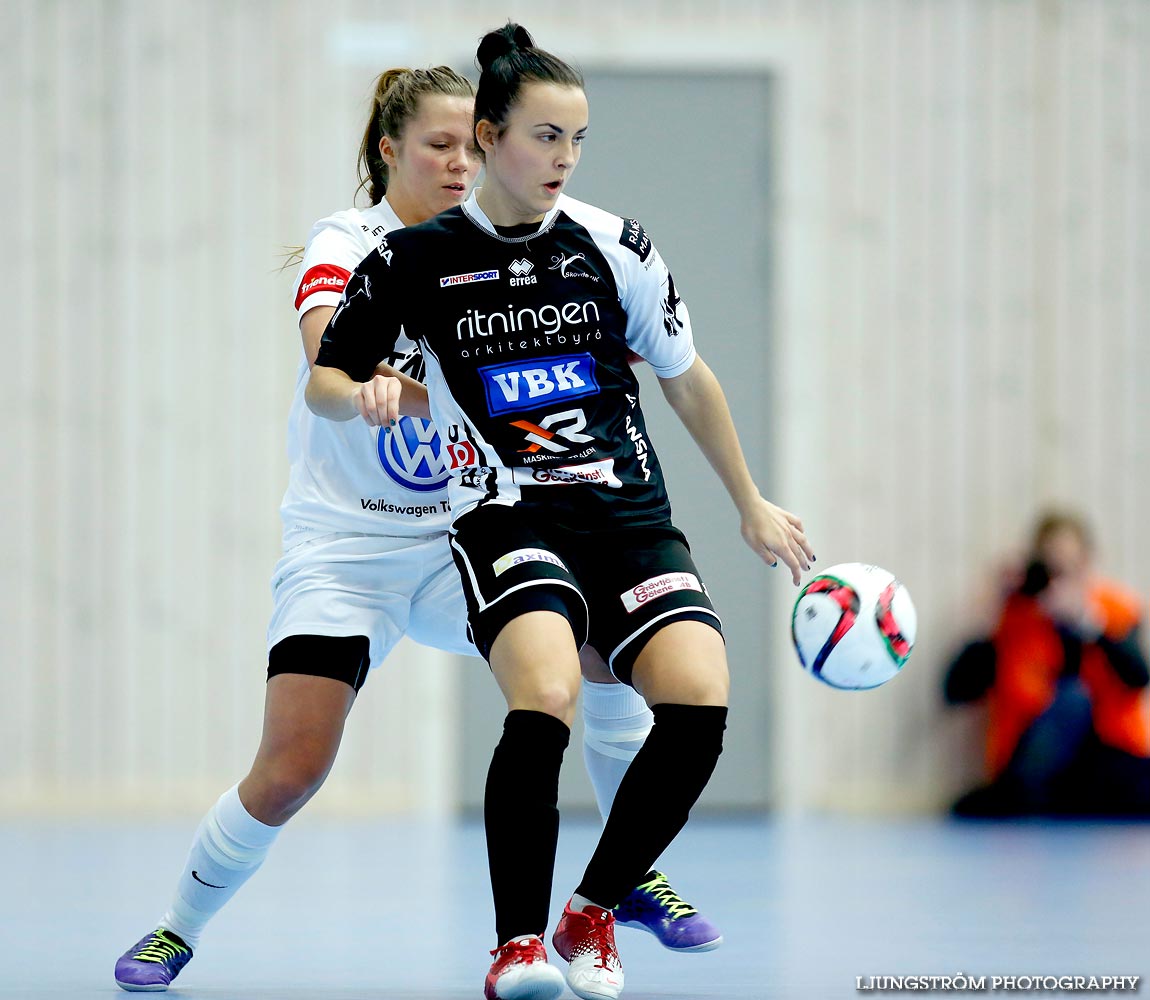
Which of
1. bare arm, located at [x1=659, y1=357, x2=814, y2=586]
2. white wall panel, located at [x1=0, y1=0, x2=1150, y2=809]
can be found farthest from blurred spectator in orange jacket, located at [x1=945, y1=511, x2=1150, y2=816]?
bare arm, located at [x1=659, y1=357, x2=814, y2=586]

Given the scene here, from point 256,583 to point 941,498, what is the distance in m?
3.22

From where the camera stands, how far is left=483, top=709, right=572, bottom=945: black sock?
249 centimetres

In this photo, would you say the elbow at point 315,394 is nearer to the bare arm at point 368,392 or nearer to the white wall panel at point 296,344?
the bare arm at point 368,392

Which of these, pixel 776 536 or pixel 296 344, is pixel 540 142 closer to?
pixel 776 536

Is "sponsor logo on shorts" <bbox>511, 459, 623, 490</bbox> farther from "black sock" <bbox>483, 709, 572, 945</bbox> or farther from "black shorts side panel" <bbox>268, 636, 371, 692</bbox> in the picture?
"black shorts side panel" <bbox>268, 636, 371, 692</bbox>

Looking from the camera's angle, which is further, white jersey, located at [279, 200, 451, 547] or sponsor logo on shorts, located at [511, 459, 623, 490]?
white jersey, located at [279, 200, 451, 547]

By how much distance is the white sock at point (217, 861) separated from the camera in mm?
3055

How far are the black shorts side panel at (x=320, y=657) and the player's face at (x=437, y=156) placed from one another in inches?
34.8

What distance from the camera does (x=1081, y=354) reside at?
24.7ft

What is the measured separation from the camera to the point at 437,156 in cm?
321

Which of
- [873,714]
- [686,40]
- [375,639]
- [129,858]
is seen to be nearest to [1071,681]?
[873,714]

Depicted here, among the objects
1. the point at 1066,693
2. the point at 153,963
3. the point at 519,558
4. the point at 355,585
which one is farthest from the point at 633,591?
the point at 1066,693

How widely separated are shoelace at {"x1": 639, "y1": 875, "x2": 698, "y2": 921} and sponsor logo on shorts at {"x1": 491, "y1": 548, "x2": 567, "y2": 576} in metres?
0.73

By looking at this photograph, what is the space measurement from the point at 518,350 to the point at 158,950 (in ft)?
4.42
